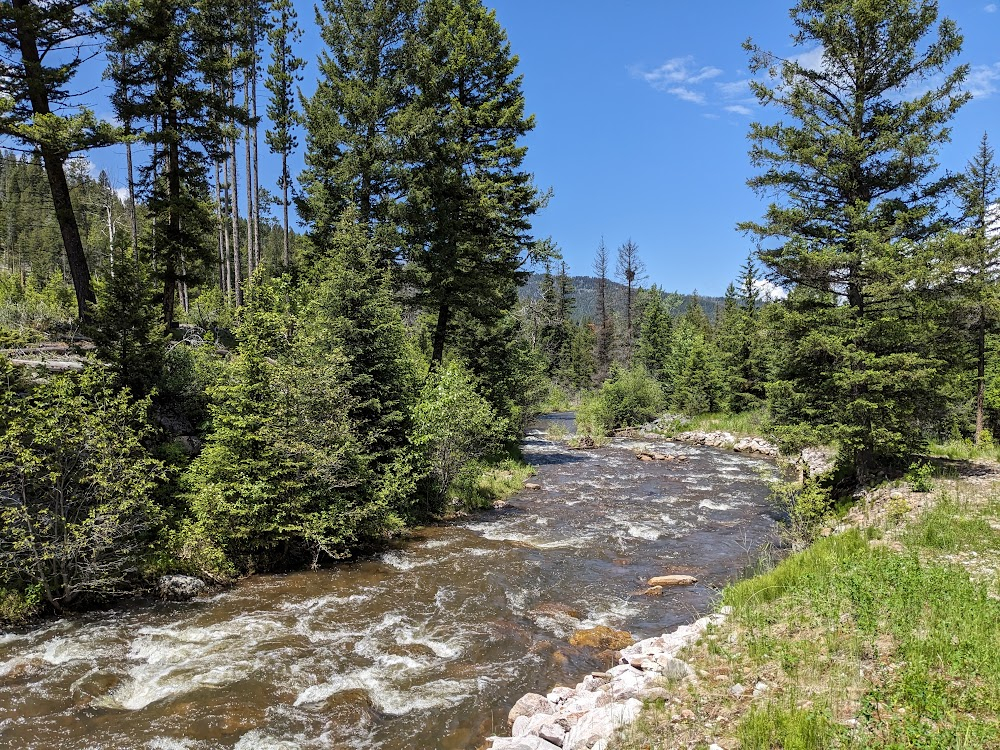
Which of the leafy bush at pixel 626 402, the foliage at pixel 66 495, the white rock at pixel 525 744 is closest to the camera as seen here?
the white rock at pixel 525 744

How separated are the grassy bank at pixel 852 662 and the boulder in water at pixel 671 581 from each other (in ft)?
9.95

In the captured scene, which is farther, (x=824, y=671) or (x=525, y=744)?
(x=525, y=744)

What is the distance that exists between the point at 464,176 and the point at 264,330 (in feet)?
46.0

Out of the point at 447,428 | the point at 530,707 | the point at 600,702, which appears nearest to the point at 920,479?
the point at 600,702

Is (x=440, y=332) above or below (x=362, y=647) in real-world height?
above

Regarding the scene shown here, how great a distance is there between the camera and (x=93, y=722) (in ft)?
20.9

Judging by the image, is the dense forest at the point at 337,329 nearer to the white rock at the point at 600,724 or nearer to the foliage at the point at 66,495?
the foliage at the point at 66,495

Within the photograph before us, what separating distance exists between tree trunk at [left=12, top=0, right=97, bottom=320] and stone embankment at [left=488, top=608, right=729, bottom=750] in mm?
12245

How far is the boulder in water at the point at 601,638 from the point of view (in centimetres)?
859

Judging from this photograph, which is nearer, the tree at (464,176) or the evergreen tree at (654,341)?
the tree at (464,176)

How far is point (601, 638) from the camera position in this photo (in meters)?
8.79

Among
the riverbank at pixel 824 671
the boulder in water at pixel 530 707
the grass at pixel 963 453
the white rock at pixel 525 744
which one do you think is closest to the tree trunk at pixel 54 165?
the boulder in water at pixel 530 707

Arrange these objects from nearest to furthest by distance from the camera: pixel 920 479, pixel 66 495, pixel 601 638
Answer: pixel 601 638 < pixel 66 495 < pixel 920 479

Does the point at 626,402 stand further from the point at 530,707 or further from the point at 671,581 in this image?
the point at 530,707
